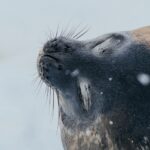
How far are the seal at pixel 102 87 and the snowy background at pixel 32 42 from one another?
1.72 m

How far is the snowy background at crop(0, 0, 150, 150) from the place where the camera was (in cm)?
456

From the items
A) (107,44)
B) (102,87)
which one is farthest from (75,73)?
(107,44)

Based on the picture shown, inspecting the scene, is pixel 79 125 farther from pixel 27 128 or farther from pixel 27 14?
pixel 27 14

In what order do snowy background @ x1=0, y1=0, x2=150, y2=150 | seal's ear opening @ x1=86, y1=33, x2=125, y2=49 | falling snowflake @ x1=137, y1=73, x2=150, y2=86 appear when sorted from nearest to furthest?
falling snowflake @ x1=137, y1=73, x2=150, y2=86 → seal's ear opening @ x1=86, y1=33, x2=125, y2=49 → snowy background @ x1=0, y1=0, x2=150, y2=150

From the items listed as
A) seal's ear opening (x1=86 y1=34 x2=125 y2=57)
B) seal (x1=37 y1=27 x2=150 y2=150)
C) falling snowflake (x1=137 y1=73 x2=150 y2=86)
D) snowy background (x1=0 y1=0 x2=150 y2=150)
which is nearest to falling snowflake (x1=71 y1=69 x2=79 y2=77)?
seal (x1=37 y1=27 x2=150 y2=150)

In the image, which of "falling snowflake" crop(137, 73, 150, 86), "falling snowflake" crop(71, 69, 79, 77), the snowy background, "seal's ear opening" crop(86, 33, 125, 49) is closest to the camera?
"falling snowflake" crop(137, 73, 150, 86)

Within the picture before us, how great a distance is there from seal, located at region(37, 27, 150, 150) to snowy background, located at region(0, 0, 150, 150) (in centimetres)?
172

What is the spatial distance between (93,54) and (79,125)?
0.31 meters

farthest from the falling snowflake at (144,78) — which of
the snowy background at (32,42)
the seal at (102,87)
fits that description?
the snowy background at (32,42)

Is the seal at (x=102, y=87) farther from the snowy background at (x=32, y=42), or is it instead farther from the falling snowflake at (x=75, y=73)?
the snowy background at (x=32, y=42)

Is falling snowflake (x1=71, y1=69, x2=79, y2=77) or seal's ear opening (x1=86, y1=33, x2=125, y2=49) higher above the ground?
falling snowflake (x1=71, y1=69, x2=79, y2=77)

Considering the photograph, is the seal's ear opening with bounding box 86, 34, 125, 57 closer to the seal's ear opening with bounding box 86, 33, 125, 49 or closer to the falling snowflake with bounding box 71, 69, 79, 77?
the seal's ear opening with bounding box 86, 33, 125, 49

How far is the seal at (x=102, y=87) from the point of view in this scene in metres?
2.36

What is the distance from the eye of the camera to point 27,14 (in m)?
6.31
